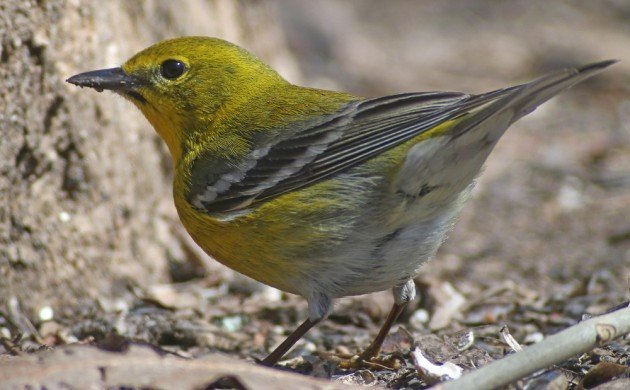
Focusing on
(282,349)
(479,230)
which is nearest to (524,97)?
(282,349)

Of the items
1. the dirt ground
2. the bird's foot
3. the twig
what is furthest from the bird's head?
the twig

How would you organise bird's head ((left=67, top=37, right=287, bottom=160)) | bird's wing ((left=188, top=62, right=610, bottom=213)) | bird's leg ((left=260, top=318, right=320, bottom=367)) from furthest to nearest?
bird's head ((left=67, top=37, right=287, bottom=160)), bird's leg ((left=260, top=318, right=320, bottom=367)), bird's wing ((left=188, top=62, right=610, bottom=213))

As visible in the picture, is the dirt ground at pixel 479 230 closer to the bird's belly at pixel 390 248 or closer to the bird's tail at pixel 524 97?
the bird's belly at pixel 390 248

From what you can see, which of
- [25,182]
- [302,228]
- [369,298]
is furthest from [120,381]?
[369,298]

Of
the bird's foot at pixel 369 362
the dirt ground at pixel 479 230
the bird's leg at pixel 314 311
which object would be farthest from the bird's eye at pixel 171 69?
the bird's foot at pixel 369 362

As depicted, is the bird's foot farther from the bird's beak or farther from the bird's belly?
the bird's beak

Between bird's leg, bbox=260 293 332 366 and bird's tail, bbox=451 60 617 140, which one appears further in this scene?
bird's leg, bbox=260 293 332 366

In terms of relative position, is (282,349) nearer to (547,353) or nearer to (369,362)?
(369,362)
